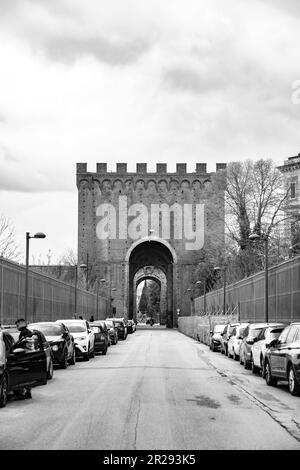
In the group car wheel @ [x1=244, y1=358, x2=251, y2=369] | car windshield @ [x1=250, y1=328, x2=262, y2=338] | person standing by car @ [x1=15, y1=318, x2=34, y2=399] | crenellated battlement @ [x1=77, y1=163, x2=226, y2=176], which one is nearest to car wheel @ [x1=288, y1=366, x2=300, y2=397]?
person standing by car @ [x1=15, y1=318, x2=34, y2=399]

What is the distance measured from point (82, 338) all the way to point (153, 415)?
18007 millimetres

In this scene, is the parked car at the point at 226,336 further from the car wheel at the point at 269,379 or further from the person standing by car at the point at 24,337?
the person standing by car at the point at 24,337

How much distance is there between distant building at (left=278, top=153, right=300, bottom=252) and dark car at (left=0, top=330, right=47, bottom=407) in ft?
150

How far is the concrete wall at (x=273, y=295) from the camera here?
3274cm

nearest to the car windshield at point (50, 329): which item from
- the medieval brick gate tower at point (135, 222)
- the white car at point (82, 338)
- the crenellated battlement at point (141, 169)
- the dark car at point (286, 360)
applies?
the white car at point (82, 338)

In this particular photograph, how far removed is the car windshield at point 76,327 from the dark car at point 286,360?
12.2 meters

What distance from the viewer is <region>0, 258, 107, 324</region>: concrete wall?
33.4 meters

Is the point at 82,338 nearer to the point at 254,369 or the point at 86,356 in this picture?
the point at 86,356

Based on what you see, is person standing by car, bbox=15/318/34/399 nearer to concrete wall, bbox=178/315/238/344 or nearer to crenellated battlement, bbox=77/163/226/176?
concrete wall, bbox=178/315/238/344

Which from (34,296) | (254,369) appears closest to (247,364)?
(254,369)

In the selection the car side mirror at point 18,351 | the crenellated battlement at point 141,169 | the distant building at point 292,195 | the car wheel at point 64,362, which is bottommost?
the car wheel at point 64,362

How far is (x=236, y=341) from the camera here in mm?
31312

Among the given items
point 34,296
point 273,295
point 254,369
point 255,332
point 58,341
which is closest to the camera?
point 254,369
